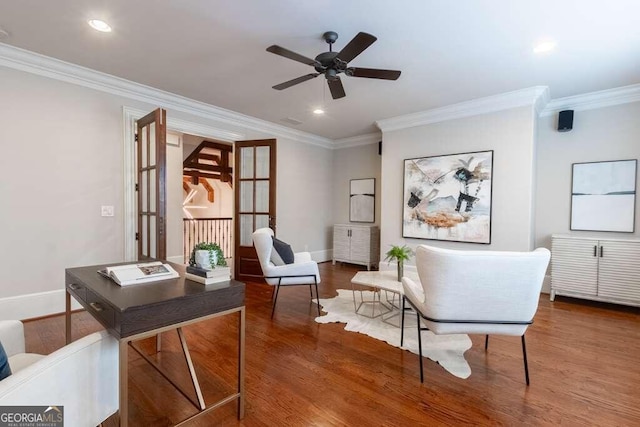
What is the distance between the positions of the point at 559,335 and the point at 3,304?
5.52m

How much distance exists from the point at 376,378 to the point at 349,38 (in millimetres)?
2854

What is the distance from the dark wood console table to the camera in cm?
125

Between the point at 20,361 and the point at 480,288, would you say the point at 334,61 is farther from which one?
the point at 20,361

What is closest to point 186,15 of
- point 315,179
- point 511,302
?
point 511,302

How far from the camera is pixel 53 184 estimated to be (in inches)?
127

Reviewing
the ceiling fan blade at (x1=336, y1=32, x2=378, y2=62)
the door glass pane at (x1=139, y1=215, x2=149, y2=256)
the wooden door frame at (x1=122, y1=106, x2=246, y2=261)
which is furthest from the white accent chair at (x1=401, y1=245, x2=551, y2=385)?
the wooden door frame at (x1=122, y1=106, x2=246, y2=261)

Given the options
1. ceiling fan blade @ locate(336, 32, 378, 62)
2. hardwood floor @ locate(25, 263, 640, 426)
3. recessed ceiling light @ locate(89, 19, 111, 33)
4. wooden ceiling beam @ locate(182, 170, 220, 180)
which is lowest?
hardwood floor @ locate(25, 263, 640, 426)

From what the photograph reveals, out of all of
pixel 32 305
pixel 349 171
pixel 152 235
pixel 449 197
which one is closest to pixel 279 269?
pixel 152 235

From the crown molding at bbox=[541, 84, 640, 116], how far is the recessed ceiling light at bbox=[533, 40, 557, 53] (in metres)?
1.72

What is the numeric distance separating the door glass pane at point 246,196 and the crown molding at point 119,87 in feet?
3.16

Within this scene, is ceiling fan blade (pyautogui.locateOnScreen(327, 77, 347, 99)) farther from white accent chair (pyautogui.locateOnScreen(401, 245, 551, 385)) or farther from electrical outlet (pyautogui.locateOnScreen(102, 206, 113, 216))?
electrical outlet (pyautogui.locateOnScreen(102, 206, 113, 216))

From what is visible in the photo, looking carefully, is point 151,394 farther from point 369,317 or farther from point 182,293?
point 369,317

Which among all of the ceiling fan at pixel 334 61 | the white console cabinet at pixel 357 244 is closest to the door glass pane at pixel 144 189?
the ceiling fan at pixel 334 61

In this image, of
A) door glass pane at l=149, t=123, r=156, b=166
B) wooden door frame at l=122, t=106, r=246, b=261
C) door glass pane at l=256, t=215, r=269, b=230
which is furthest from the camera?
door glass pane at l=256, t=215, r=269, b=230
